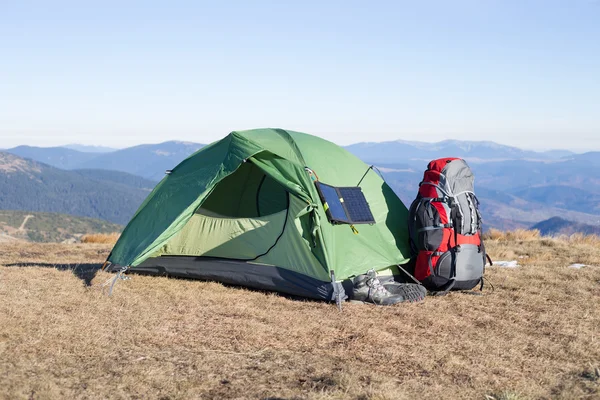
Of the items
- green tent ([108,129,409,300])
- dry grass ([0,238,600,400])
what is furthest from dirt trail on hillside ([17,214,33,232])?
dry grass ([0,238,600,400])

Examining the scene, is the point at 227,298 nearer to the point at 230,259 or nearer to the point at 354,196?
the point at 230,259

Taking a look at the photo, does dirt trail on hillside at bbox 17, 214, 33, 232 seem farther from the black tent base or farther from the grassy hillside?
the black tent base

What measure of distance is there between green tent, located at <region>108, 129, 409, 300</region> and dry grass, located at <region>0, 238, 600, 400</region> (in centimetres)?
50

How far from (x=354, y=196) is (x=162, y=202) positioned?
3520mm

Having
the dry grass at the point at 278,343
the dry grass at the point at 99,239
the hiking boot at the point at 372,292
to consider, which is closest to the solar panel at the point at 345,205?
the hiking boot at the point at 372,292

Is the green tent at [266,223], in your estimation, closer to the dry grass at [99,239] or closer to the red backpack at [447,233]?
the red backpack at [447,233]

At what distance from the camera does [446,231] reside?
10.3 metres

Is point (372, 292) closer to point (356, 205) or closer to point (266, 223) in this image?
point (356, 205)

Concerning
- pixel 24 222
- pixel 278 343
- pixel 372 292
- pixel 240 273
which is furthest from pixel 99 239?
pixel 24 222

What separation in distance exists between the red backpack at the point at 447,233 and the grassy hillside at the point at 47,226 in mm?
140006

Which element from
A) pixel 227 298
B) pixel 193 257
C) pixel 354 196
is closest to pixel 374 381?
pixel 227 298

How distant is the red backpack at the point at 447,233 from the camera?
33.8 ft

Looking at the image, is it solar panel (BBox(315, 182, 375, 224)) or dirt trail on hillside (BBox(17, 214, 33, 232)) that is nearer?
solar panel (BBox(315, 182, 375, 224))

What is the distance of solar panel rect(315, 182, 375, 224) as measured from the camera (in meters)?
10.4
